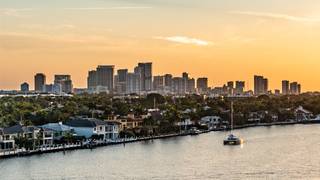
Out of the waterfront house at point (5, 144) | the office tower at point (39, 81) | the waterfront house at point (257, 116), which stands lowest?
the waterfront house at point (5, 144)

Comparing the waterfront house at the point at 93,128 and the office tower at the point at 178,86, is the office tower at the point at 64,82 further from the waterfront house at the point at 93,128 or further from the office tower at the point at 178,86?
the waterfront house at the point at 93,128

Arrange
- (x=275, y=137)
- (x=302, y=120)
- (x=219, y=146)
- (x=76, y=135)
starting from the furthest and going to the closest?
(x=302, y=120), (x=275, y=137), (x=76, y=135), (x=219, y=146)

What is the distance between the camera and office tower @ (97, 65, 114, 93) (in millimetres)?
90938

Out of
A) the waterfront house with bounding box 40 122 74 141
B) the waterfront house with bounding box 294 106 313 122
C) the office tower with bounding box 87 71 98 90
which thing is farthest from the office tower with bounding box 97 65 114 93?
the waterfront house with bounding box 40 122 74 141

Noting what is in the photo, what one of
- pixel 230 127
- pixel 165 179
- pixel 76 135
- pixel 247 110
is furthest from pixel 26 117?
pixel 247 110

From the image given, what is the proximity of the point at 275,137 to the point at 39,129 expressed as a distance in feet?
30.2

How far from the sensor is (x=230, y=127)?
35.3m

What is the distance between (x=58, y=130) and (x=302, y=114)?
77.5ft

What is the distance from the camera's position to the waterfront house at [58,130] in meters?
24.5

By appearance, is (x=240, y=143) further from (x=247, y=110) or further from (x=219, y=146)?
(x=247, y=110)

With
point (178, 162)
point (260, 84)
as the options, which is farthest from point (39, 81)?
point (178, 162)

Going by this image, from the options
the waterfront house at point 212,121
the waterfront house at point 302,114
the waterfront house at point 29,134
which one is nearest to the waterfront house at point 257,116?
the waterfront house at point 302,114

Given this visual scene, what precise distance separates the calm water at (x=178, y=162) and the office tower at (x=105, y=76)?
66.6 metres

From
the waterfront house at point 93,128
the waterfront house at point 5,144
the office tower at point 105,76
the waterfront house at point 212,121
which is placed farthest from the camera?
the office tower at point 105,76
